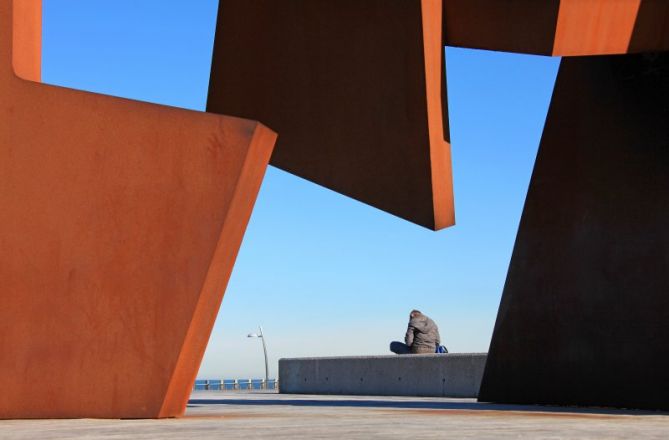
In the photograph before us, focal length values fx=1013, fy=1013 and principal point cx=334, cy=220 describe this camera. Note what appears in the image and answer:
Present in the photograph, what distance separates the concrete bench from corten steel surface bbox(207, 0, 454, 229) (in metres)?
7.16

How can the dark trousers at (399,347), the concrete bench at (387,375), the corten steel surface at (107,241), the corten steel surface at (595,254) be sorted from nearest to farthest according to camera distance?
the corten steel surface at (107,241)
the corten steel surface at (595,254)
the concrete bench at (387,375)
the dark trousers at (399,347)

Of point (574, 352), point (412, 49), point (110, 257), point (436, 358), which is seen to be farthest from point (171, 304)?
point (436, 358)

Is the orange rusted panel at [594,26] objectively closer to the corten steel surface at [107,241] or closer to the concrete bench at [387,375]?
the corten steel surface at [107,241]

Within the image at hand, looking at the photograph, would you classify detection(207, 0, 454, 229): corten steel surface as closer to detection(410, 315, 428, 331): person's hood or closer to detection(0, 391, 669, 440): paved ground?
detection(0, 391, 669, 440): paved ground

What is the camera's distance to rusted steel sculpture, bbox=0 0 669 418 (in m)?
8.03

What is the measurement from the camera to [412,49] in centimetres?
1092

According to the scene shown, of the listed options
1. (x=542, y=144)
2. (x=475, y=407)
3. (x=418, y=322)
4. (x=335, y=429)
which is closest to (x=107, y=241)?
(x=335, y=429)

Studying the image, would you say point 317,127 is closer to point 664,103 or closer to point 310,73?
point 310,73

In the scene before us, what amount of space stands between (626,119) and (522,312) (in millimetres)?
2827

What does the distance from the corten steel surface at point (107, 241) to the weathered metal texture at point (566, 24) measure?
3.80 meters

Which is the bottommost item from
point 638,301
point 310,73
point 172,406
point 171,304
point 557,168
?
point 172,406

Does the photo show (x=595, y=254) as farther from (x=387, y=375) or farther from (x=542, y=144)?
(x=387, y=375)

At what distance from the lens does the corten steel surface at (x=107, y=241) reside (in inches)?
314

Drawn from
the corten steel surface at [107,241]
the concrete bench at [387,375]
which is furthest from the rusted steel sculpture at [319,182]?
the concrete bench at [387,375]
